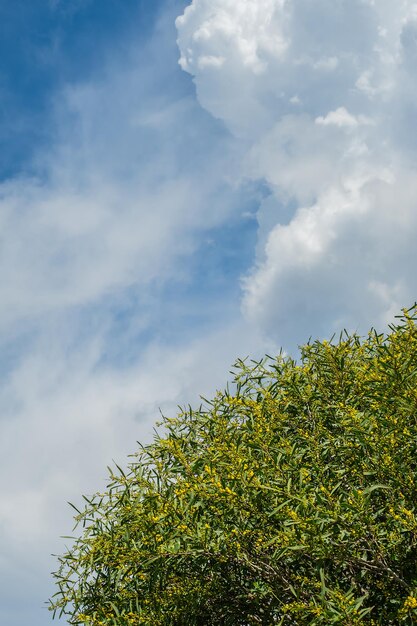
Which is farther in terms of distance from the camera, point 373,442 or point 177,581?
point 177,581

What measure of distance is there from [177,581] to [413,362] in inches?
154

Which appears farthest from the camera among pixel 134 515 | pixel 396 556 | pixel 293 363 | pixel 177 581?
pixel 293 363

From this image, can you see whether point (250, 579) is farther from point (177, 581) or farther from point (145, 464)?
point (145, 464)

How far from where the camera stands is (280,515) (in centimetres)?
656

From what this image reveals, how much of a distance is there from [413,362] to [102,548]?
431 cm

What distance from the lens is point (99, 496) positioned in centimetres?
910

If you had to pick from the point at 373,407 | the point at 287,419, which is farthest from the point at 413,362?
the point at 287,419

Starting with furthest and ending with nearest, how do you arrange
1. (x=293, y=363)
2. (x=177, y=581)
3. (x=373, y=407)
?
(x=293, y=363) → (x=177, y=581) → (x=373, y=407)

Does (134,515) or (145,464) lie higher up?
(145,464)

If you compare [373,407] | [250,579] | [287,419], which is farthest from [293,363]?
[250,579]

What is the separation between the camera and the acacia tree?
21.6 feet

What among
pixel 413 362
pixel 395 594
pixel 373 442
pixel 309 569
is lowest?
pixel 395 594

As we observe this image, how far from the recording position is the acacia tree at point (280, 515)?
6574 millimetres

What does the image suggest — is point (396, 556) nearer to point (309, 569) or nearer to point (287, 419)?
point (309, 569)
